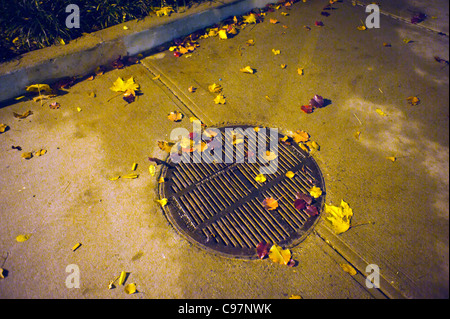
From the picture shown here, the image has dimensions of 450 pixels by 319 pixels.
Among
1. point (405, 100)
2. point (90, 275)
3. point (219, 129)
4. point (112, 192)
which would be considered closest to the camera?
point (90, 275)

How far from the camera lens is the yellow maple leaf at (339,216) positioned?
2208 millimetres

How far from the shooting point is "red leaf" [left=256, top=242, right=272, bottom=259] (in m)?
2.06

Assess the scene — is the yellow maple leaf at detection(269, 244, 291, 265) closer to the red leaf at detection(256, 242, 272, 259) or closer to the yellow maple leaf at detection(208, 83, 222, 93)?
the red leaf at detection(256, 242, 272, 259)

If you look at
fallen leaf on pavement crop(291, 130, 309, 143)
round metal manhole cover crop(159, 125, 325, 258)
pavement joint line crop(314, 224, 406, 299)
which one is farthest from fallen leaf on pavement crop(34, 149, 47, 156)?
pavement joint line crop(314, 224, 406, 299)

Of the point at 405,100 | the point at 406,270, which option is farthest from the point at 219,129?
the point at 405,100

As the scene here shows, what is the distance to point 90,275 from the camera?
6.41ft

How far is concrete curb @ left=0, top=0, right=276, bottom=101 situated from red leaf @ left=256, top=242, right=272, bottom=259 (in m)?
3.06

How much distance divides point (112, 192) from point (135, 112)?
107cm

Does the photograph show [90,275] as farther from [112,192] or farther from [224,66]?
[224,66]

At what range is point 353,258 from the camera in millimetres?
2055

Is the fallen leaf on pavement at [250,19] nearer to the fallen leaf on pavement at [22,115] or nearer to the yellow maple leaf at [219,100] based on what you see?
the yellow maple leaf at [219,100]

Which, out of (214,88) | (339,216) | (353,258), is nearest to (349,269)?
(353,258)

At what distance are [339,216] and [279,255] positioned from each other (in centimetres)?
67

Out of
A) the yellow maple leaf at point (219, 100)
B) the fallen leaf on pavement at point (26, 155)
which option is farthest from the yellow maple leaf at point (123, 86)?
the fallen leaf on pavement at point (26, 155)
